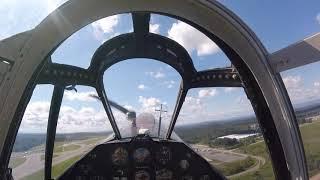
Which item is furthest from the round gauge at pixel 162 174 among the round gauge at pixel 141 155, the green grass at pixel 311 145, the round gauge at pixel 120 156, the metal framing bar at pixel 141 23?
the green grass at pixel 311 145

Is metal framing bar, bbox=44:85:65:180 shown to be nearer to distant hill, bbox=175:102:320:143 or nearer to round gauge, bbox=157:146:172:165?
round gauge, bbox=157:146:172:165

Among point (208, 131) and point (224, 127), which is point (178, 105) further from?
point (208, 131)

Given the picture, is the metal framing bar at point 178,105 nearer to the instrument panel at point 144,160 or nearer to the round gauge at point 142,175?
the instrument panel at point 144,160

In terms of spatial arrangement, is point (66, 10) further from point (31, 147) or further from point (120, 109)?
point (120, 109)

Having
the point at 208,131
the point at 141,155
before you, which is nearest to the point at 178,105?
the point at 141,155

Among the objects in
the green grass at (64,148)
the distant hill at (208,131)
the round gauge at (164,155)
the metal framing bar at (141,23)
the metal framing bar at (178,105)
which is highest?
the metal framing bar at (141,23)

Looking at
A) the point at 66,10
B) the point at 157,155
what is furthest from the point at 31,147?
the point at 66,10

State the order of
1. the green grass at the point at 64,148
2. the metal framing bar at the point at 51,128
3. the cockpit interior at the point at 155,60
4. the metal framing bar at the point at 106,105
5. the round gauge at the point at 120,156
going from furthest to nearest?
the green grass at the point at 64,148 → the round gauge at the point at 120,156 → the metal framing bar at the point at 106,105 → the metal framing bar at the point at 51,128 → the cockpit interior at the point at 155,60
